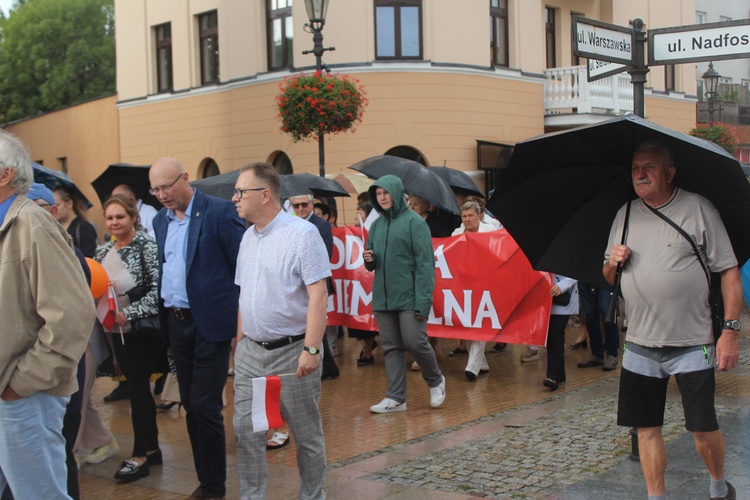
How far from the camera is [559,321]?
31.5ft

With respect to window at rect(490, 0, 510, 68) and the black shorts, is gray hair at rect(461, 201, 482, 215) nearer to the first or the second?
the black shorts

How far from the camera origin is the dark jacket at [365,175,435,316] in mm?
8398

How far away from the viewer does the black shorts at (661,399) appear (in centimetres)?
489

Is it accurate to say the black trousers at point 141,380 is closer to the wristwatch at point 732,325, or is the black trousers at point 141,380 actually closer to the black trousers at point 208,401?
the black trousers at point 208,401

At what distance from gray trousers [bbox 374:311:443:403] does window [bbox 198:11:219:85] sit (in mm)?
18591

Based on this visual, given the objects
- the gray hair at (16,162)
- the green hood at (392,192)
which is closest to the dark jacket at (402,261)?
the green hood at (392,192)

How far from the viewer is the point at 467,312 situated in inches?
412

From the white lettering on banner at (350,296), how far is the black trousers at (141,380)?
471 cm

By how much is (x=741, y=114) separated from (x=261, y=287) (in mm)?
36467

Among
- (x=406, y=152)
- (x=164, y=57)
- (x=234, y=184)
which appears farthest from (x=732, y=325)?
(x=164, y=57)

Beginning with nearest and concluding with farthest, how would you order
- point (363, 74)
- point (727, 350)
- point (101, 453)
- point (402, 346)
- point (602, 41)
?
1. point (727, 350)
2. point (602, 41)
3. point (101, 453)
4. point (402, 346)
5. point (363, 74)

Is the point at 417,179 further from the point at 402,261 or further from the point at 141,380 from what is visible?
the point at 141,380

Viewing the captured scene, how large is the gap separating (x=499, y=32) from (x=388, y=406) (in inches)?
Answer: 687

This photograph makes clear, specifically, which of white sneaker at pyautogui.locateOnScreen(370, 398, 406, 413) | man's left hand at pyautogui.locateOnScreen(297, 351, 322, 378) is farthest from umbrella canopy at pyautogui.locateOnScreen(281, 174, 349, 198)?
man's left hand at pyautogui.locateOnScreen(297, 351, 322, 378)
